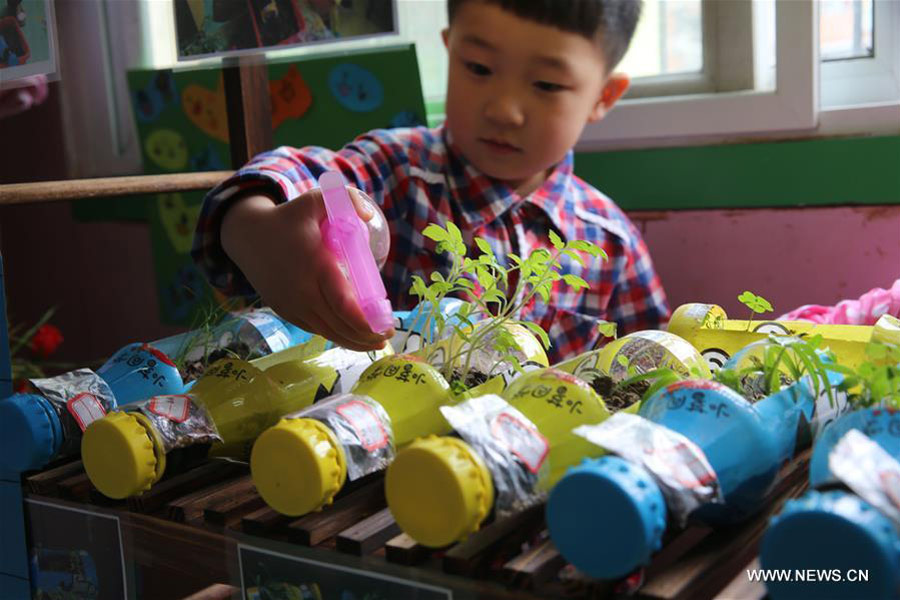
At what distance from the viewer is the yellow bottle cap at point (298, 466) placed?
48 centimetres

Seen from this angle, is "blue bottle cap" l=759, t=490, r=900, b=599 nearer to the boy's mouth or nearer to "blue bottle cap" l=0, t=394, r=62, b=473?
"blue bottle cap" l=0, t=394, r=62, b=473

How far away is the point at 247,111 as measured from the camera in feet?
3.70

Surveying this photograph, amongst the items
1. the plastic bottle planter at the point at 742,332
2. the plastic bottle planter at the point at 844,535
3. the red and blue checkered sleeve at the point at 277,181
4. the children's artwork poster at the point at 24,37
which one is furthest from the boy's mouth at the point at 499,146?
the plastic bottle planter at the point at 844,535

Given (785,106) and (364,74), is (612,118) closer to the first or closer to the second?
(785,106)

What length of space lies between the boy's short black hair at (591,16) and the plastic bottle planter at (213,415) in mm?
547

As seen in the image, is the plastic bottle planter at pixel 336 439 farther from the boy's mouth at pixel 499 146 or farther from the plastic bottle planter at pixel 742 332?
the boy's mouth at pixel 499 146

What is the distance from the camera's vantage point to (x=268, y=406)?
0.61 metres

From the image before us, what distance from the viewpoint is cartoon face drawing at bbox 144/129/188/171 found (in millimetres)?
1481

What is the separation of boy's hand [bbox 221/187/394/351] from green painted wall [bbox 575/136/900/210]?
2.75ft

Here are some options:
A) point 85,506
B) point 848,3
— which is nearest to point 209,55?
point 85,506

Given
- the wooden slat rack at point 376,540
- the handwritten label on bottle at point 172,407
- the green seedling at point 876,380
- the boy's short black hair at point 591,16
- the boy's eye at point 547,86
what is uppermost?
the boy's short black hair at point 591,16


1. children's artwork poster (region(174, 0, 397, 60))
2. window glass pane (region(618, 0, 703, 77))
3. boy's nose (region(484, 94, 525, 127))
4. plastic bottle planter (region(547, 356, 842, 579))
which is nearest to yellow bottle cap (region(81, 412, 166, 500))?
plastic bottle planter (region(547, 356, 842, 579))

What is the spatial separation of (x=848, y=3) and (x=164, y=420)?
1.17 meters

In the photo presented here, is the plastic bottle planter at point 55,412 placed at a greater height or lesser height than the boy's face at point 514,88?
lesser
